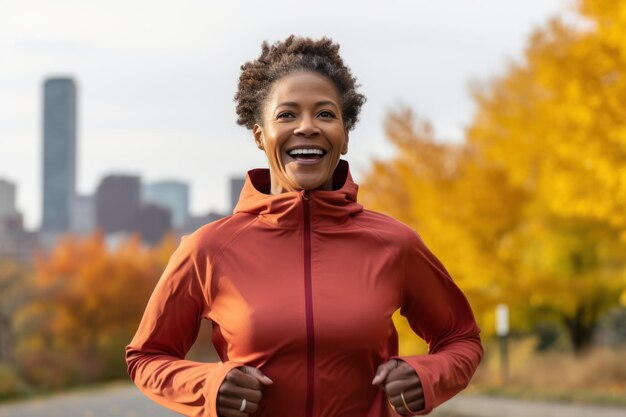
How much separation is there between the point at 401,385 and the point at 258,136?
0.75 metres

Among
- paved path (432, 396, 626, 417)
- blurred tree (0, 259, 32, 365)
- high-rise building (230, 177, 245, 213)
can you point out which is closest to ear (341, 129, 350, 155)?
high-rise building (230, 177, 245, 213)

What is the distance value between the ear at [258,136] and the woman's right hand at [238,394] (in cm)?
64

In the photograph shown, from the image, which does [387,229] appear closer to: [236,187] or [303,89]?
[303,89]

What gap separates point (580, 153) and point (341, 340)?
12980 mm

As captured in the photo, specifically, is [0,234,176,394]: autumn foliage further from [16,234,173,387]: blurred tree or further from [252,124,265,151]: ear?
[252,124,265,151]: ear

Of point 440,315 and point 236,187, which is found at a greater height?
point 236,187

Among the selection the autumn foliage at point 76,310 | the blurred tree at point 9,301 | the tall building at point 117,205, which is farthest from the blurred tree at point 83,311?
the tall building at point 117,205

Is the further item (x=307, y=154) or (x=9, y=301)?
(x=9, y=301)

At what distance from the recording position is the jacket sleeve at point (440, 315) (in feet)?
9.05

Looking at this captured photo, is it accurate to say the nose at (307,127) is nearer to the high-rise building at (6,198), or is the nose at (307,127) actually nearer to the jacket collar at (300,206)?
the jacket collar at (300,206)

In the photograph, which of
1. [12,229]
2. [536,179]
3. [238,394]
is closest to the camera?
[238,394]

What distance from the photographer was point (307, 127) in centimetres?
266

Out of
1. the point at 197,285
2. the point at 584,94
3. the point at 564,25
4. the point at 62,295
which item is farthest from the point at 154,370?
the point at 62,295

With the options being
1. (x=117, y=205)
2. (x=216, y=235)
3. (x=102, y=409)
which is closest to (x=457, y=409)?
(x=102, y=409)
